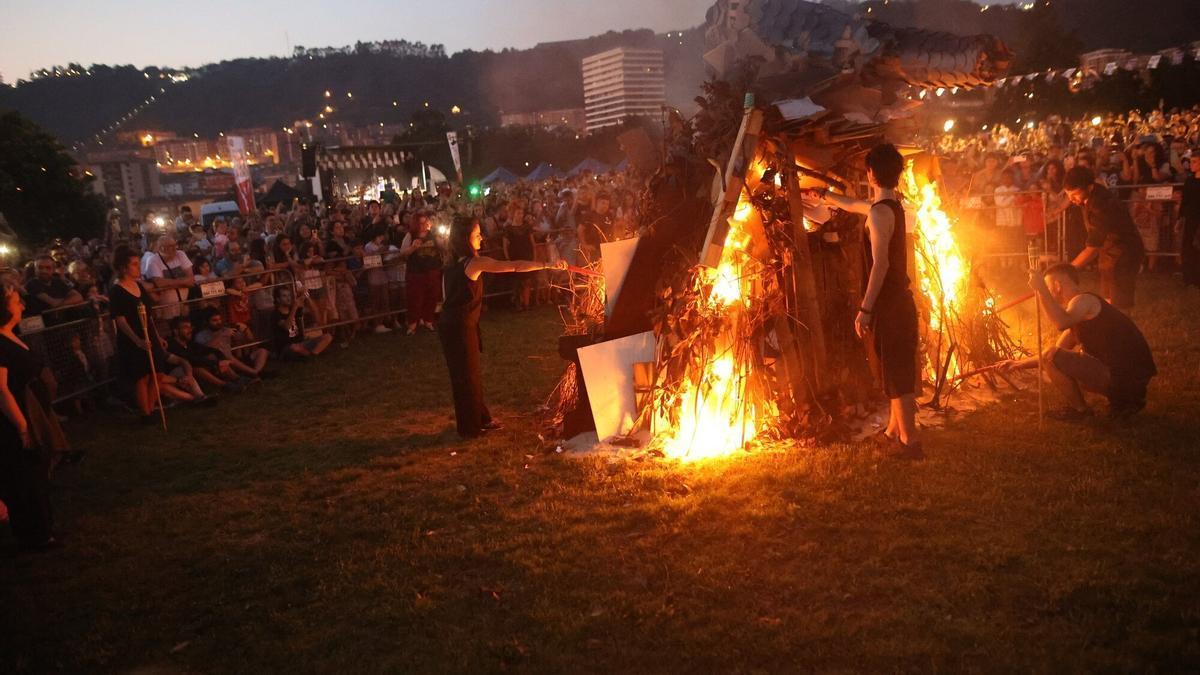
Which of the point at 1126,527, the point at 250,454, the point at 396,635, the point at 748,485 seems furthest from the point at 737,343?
the point at 250,454

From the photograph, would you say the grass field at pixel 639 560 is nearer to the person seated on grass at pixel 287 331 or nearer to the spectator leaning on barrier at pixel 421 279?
the person seated on grass at pixel 287 331

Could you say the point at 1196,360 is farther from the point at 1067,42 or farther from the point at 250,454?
the point at 1067,42

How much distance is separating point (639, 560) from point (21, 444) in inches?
178

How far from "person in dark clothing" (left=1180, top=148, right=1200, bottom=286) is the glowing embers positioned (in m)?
Result: 8.23

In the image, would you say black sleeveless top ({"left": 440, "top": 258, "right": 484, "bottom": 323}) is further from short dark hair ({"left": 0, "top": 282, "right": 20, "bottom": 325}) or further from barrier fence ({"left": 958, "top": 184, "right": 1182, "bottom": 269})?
barrier fence ({"left": 958, "top": 184, "right": 1182, "bottom": 269})

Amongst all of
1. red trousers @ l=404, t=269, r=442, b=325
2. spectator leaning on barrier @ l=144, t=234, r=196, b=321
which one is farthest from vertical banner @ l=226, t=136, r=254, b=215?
spectator leaning on barrier @ l=144, t=234, r=196, b=321

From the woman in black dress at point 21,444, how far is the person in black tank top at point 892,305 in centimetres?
612

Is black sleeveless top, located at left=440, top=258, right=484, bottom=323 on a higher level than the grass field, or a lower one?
higher

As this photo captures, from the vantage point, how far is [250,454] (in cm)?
802

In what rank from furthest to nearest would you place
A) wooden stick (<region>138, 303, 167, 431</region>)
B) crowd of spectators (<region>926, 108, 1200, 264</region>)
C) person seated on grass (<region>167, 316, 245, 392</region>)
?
crowd of spectators (<region>926, 108, 1200, 264</region>) < person seated on grass (<region>167, 316, 245, 392</region>) < wooden stick (<region>138, 303, 167, 431</region>)

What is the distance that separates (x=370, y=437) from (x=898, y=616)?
5.65 m

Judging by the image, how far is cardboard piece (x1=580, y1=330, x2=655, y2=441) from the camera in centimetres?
708

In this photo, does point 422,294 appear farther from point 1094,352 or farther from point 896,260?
point 1094,352

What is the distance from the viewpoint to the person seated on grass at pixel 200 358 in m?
10.7
